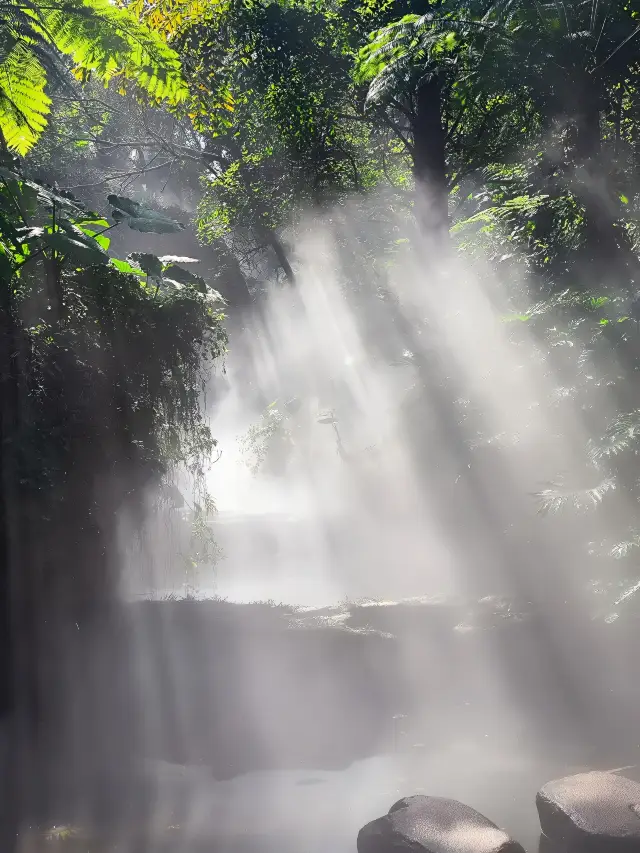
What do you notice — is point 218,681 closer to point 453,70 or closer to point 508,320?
point 508,320

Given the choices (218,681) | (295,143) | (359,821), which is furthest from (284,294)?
(359,821)

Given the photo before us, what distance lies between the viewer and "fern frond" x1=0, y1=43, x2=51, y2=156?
197 inches

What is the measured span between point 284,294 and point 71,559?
26.3m

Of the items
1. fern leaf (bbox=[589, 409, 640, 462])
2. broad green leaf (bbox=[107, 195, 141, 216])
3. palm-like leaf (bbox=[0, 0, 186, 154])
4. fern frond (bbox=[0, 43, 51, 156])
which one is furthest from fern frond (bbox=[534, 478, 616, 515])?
fern frond (bbox=[0, 43, 51, 156])

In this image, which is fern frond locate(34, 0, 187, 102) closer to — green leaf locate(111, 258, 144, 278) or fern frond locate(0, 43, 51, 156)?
fern frond locate(0, 43, 51, 156)

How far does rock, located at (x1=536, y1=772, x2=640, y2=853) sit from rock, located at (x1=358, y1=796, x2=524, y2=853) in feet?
1.68

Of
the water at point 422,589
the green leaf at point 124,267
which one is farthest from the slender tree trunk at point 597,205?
the green leaf at point 124,267

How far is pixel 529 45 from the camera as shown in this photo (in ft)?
23.4

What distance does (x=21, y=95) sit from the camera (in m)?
5.04

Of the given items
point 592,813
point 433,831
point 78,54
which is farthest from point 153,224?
point 592,813

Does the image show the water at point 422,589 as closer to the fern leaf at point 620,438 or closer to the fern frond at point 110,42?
the fern leaf at point 620,438

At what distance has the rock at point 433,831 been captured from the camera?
5195 mm

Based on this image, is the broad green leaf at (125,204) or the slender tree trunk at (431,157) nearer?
the broad green leaf at (125,204)

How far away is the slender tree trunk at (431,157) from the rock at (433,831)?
30.8 ft
